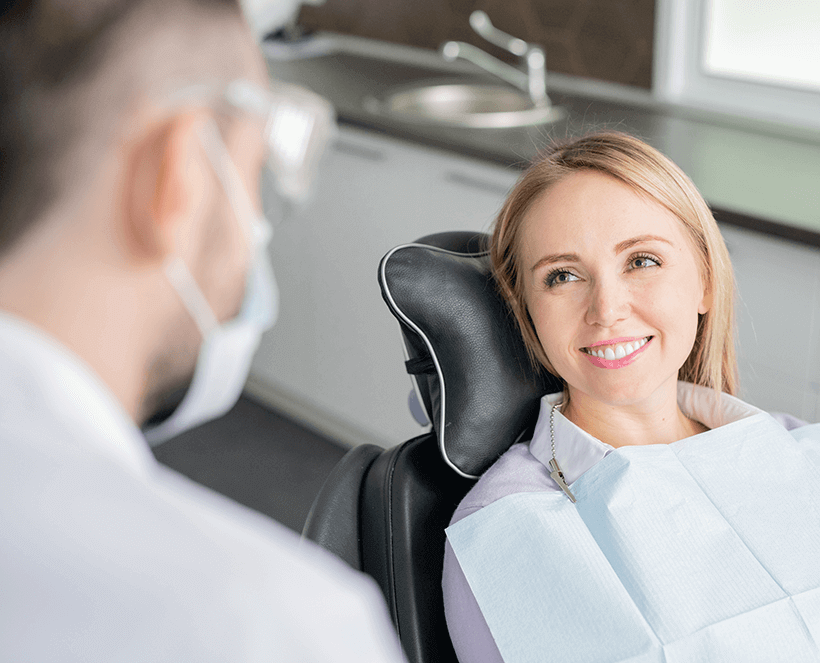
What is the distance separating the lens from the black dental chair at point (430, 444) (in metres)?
1.16

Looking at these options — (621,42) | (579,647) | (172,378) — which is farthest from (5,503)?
(621,42)

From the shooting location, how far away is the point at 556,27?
281 cm

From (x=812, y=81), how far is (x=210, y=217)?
7.17 ft

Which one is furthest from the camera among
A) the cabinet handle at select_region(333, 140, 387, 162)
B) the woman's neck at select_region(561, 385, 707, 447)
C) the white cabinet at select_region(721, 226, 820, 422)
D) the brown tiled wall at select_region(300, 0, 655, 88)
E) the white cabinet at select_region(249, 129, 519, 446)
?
the brown tiled wall at select_region(300, 0, 655, 88)

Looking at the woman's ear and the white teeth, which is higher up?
the woman's ear

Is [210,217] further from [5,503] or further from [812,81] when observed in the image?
[812,81]

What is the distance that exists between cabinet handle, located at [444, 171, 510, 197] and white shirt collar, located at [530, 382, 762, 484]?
0.97 metres

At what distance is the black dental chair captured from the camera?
3.82 ft

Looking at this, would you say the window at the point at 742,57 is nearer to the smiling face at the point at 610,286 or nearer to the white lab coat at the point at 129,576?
the smiling face at the point at 610,286

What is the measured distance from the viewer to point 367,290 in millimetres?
2670

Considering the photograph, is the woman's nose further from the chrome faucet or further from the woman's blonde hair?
the chrome faucet

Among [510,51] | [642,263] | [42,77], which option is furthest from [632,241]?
[510,51]

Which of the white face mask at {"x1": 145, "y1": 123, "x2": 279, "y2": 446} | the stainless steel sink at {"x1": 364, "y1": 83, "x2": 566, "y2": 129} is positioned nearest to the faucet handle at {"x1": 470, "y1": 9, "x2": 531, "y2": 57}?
the stainless steel sink at {"x1": 364, "y1": 83, "x2": 566, "y2": 129}

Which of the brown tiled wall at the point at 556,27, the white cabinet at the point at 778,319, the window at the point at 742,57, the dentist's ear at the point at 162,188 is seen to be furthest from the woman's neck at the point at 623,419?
the brown tiled wall at the point at 556,27
